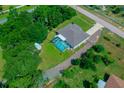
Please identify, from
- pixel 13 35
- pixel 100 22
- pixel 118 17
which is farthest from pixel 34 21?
pixel 118 17

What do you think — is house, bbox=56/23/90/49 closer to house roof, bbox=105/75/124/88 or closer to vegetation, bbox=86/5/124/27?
vegetation, bbox=86/5/124/27

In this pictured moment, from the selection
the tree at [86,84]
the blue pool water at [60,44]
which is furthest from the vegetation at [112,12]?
Answer: the tree at [86,84]

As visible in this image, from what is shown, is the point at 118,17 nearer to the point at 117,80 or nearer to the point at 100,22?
the point at 100,22

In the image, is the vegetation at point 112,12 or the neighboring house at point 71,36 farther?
the vegetation at point 112,12

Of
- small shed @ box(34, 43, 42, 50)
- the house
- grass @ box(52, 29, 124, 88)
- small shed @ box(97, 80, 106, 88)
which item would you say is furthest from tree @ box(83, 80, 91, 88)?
small shed @ box(34, 43, 42, 50)

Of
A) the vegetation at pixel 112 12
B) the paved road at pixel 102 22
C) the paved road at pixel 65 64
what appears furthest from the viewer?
the vegetation at pixel 112 12

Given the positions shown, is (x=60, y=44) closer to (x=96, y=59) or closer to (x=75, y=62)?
(x=75, y=62)

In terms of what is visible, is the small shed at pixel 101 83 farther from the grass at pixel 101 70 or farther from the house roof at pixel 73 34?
the house roof at pixel 73 34

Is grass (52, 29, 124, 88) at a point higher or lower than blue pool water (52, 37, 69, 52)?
lower

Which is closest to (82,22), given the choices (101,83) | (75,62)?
(75,62)
